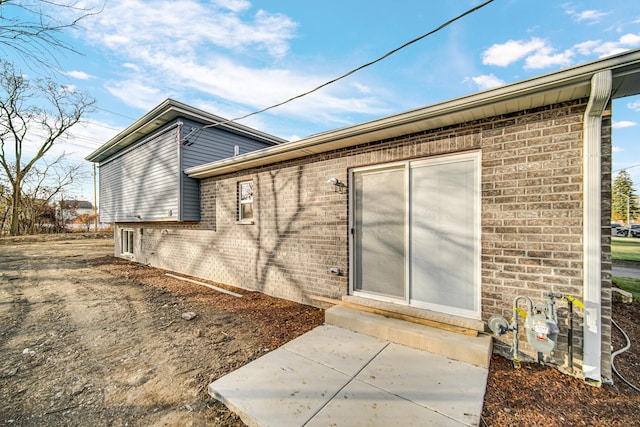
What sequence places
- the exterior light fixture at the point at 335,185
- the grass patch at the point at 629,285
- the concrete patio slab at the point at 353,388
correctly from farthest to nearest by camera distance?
the grass patch at the point at 629,285
the exterior light fixture at the point at 335,185
the concrete patio slab at the point at 353,388

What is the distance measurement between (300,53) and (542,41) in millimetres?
4421

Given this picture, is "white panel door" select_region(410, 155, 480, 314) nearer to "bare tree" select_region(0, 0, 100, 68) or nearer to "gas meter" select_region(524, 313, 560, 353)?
"gas meter" select_region(524, 313, 560, 353)

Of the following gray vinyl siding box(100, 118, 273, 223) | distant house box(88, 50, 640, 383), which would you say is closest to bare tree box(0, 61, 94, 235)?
gray vinyl siding box(100, 118, 273, 223)

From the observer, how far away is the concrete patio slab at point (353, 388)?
2018 mm

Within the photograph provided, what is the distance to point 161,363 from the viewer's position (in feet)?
9.78

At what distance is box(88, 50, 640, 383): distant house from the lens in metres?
2.55

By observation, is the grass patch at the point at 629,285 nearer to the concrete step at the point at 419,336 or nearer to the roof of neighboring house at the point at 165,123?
the concrete step at the point at 419,336

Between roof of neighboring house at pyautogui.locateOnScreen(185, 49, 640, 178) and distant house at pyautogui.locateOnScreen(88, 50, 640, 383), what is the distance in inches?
0.5

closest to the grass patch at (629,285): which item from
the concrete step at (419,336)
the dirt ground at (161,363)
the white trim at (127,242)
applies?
the dirt ground at (161,363)

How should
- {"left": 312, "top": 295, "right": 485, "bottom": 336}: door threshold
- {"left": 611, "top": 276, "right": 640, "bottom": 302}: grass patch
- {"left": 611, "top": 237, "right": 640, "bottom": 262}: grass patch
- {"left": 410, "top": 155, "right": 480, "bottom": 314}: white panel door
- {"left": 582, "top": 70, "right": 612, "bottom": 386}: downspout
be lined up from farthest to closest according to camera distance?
{"left": 611, "top": 237, "right": 640, "bottom": 262}: grass patch < {"left": 611, "top": 276, "right": 640, "bottom": 302}: grass patch < {"left": 410, "top": 155, "right": 480, "bottom": 314}: white panel door < {"left": 312, "top": 295, "right": 485, "bottom": 336}: door threshold < {"left": 582, "top": 70, "right": 612, "bottom": 386}: downspout

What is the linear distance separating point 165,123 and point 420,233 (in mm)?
8648

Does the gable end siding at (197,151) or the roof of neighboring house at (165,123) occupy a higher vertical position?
the roof of neighboring house at (165,123)

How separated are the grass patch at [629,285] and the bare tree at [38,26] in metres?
10.4

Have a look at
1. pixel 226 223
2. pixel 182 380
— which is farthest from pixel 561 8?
pixel 226 223
